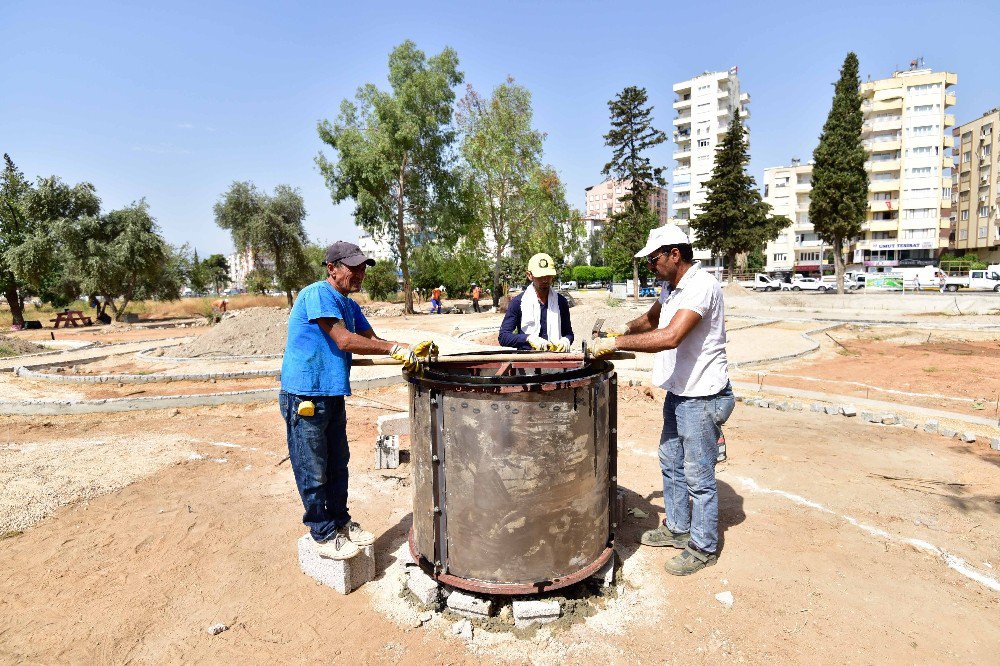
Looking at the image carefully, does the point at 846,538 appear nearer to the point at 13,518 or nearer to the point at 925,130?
the point at 13,518

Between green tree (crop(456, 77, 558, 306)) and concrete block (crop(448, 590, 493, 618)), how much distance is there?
87.6ft

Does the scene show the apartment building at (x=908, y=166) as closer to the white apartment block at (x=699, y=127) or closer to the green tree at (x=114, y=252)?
the white apartment block at (x=699, y=127)

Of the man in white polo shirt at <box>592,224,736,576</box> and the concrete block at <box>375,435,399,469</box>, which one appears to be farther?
the concrete block at <box>375,435,399,469</box>

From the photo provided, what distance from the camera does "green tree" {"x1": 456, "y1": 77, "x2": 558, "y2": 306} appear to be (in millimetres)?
29891

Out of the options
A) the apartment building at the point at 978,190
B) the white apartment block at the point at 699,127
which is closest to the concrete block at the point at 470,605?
the white apartment block at the point at 699,127

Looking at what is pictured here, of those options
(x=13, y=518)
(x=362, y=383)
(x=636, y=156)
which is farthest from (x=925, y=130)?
(x=13, y=518)

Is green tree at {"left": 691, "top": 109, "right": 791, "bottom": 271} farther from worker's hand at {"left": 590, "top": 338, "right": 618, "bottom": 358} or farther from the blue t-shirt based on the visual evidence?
the blue t-shirt

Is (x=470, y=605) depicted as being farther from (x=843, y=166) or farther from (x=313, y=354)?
(x=843, y=166)

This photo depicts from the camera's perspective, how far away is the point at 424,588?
3.04 meters

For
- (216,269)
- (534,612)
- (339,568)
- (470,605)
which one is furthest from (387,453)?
(216,269)

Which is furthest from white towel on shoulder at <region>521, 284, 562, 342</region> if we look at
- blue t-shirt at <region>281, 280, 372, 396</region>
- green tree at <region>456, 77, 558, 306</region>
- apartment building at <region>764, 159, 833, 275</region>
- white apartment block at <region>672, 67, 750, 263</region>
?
apartment building at <region>764, 159, 833, 275</region>

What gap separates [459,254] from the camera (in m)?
31.4

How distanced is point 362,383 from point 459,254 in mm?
22956

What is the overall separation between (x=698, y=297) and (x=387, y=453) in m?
3.46
